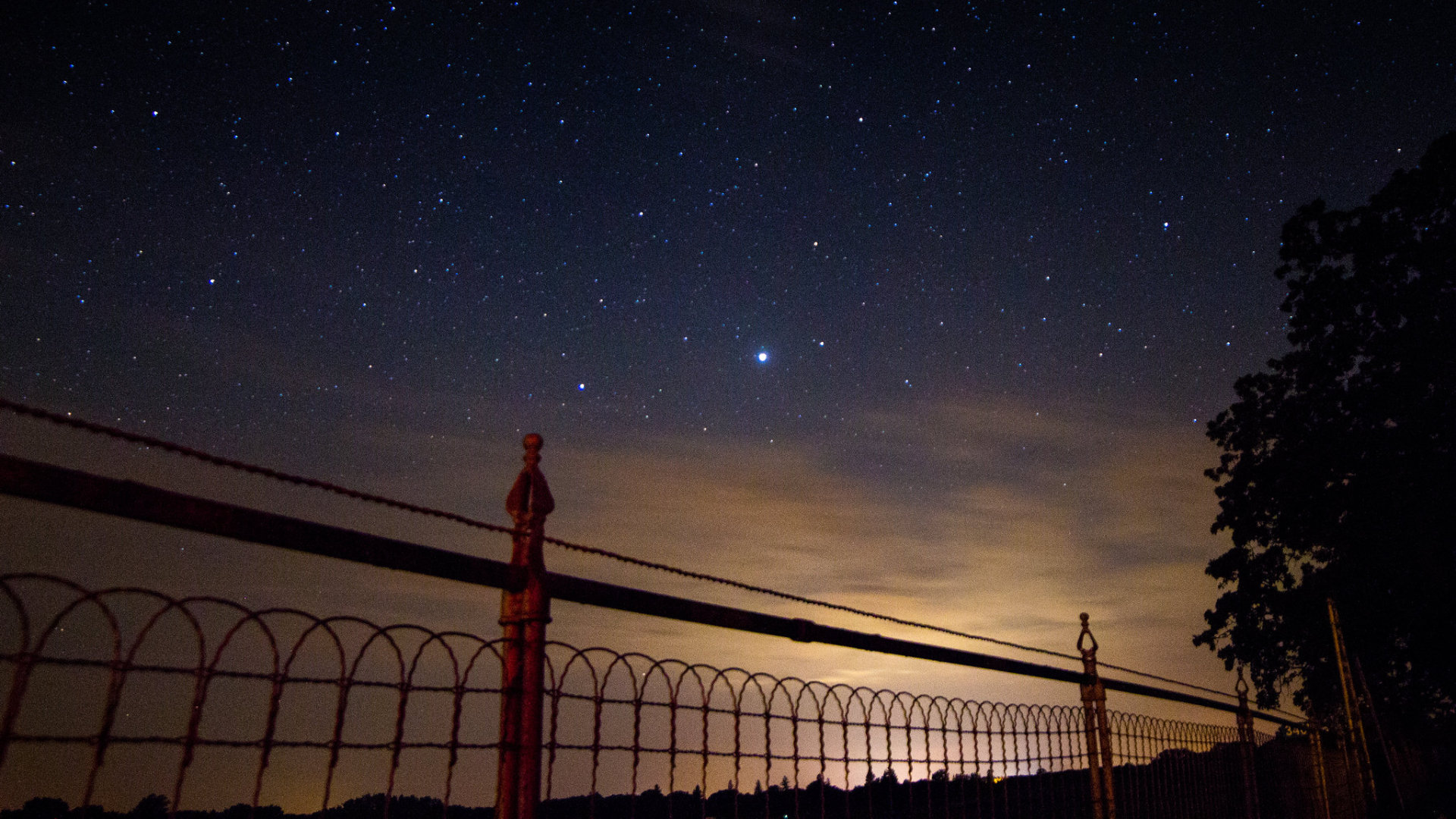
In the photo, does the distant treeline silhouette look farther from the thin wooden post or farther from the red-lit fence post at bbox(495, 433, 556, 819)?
the thin wooden post

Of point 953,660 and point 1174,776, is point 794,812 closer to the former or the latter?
point 953,660

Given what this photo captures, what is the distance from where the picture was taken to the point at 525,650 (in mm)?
2934

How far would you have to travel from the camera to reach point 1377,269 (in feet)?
58.9

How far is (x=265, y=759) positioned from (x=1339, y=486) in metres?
20.0

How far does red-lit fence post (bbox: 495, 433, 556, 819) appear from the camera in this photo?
2.79 m

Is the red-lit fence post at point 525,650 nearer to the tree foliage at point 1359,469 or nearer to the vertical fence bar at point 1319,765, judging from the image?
the vertical fence bar at point 1319,765

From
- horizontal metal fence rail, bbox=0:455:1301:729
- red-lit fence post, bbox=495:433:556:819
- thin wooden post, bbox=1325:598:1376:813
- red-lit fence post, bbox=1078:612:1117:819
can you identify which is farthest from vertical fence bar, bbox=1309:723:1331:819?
red-lit fence post, bbox=495:433:556:819

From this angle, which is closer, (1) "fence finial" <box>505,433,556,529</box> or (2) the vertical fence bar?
(1) "fence finial" <box>505,433,556,529</box>

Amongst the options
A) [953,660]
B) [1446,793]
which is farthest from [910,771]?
[1446,793]

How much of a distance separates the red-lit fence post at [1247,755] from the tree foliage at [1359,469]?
10.6 metres

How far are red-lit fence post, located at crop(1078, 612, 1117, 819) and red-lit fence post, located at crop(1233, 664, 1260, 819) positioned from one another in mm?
2851

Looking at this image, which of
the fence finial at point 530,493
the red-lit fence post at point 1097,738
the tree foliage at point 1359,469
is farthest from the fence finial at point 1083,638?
the tree foliage at point 1359,469

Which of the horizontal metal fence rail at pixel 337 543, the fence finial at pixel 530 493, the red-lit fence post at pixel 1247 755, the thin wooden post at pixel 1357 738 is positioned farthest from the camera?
the thin wooden post at pixel 1357 738

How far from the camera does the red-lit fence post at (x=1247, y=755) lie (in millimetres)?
8250
